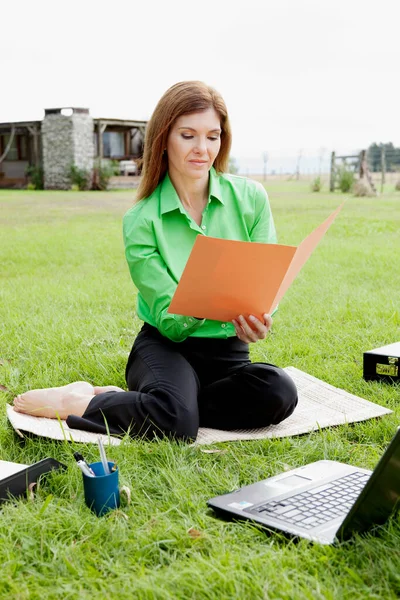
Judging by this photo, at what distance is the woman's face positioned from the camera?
2.59m

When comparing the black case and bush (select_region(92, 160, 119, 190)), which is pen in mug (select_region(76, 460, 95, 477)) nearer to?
the black case

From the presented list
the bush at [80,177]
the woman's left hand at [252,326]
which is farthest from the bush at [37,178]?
the woman's left hand at [252,326]

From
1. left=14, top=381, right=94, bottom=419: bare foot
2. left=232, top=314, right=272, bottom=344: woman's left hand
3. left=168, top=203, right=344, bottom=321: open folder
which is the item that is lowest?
left=14, top=381, right=94, bottom=419: bare foot

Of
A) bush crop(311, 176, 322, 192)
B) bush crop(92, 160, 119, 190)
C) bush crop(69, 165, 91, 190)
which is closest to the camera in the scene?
bush crop(311, 176, 322, 192)

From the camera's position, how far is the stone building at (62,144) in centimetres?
2127

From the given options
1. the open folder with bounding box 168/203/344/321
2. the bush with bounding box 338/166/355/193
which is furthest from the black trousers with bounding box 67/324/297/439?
the bush with bounding box 338/166/355/193

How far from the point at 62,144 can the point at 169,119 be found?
19.6 metres

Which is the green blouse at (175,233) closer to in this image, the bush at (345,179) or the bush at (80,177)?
the bush at (345,179)

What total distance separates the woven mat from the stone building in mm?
19201

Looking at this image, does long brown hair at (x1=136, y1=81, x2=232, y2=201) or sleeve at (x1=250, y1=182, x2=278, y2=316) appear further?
sleeve at (x1=250, y1=182, x2=278, y2=316)

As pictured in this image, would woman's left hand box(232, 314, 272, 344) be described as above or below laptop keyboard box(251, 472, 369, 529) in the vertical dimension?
above

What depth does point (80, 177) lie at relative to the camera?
2116 cm

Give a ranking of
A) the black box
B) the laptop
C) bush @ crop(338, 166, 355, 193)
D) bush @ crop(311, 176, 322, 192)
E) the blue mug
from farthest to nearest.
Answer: bush @ crop(311, 176, 322, 192) → bush @ crop(338, 166, 355, 193) → the black box → the blue mug → the laptop

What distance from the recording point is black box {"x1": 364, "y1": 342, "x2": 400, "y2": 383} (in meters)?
3.00
